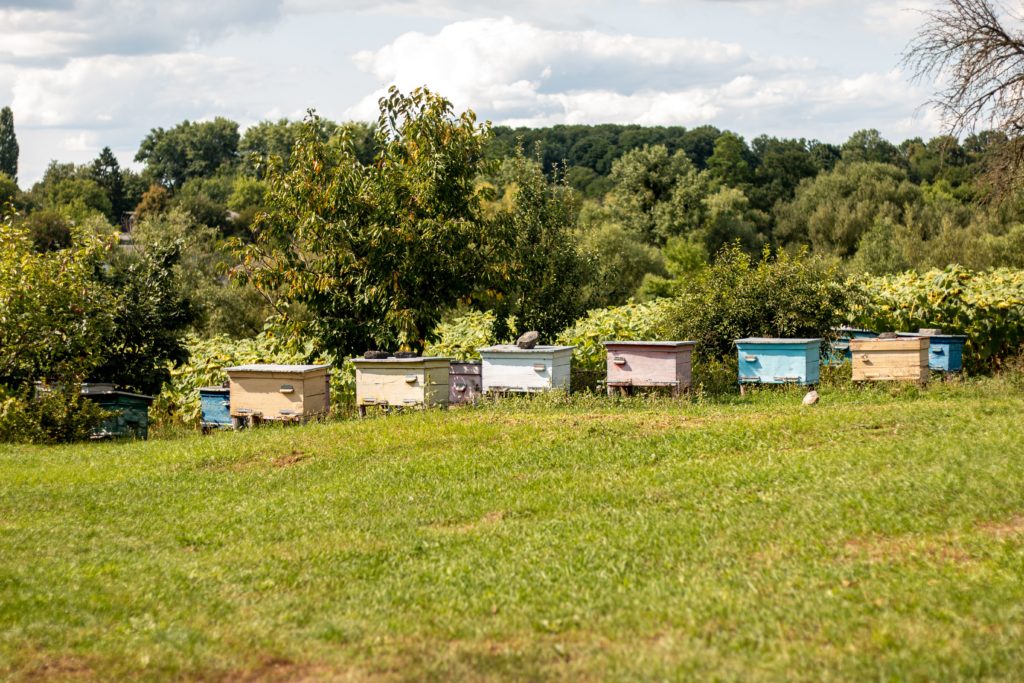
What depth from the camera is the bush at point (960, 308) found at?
59.1ft

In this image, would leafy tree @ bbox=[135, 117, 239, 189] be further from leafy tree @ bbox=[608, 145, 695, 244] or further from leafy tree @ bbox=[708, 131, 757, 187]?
leafy tree @ bbox=[608, 145, 695, 244]

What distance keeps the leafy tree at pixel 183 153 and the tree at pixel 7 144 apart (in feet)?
58.2

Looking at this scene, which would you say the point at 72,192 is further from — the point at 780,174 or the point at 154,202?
the point at 780,174

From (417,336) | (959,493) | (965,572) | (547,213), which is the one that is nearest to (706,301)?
(547,213)

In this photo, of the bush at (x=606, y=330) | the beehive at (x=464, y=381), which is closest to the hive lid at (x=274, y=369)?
the beehive at (x=464, y=381)

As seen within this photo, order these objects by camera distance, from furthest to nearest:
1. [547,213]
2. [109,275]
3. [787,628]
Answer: [109,275], [547,213], [787,628]

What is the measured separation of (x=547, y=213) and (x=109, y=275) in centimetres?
864

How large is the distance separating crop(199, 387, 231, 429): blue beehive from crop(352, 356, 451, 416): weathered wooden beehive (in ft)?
8.42

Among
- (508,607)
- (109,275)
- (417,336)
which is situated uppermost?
(109,275)

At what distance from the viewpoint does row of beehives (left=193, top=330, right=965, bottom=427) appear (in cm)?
1465

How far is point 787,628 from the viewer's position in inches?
212

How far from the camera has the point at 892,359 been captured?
1527 cm

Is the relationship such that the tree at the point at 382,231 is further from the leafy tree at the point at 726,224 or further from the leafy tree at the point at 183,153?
the leafy tree at the point at 183,153

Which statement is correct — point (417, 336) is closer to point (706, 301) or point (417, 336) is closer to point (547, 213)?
point (547, 213)
